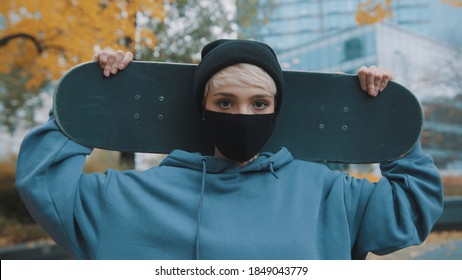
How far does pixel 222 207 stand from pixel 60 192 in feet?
1.75

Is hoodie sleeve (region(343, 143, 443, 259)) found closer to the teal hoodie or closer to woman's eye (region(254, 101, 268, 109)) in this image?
the teal hoodie

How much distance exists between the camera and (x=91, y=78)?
6.19 feet

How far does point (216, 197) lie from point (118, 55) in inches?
27.6

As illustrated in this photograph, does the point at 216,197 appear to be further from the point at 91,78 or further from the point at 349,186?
the point at 91,78

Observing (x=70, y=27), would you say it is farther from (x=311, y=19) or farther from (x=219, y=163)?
(x=311, y=19)

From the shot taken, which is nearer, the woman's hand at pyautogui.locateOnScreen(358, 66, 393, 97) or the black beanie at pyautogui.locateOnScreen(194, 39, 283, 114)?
the black beanie at pyautogui.locateOnScreen(194, 39, 283, 114)

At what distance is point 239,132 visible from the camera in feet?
5.33

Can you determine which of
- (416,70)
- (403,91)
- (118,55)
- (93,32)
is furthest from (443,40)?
(118,55)

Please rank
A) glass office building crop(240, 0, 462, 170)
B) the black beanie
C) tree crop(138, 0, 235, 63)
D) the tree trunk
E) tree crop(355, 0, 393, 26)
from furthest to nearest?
glass office building crop(240, 0, 462, 170) < tree crop(138, 0, 235, 63) < the tree trunk < tree crop(355, 0, 393, 26) < the black beanie

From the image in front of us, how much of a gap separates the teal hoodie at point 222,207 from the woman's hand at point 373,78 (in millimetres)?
332

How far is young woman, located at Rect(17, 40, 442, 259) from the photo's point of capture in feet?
5.04

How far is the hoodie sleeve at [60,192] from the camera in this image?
5.19 feet

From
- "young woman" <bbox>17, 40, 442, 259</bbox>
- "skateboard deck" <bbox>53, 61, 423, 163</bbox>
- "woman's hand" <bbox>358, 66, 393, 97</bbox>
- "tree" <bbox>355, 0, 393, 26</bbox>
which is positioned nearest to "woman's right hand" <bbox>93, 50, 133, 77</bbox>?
"skateboard deck" <bbox>53, 61, 423, 163</bbox>

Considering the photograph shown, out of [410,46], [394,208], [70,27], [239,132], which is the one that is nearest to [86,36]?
[70,27]
